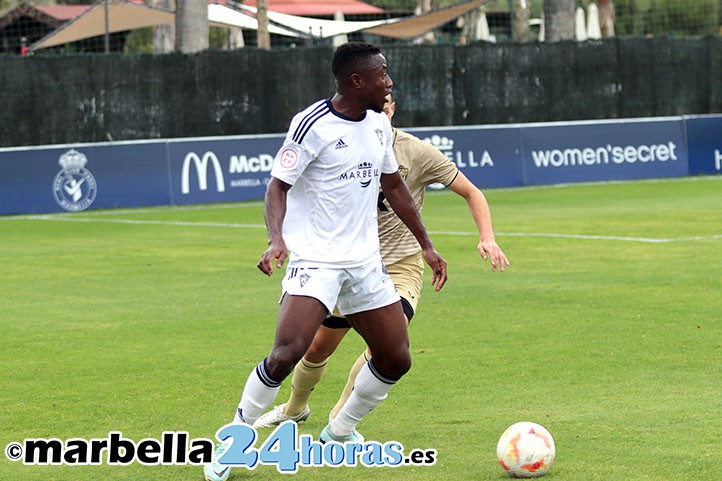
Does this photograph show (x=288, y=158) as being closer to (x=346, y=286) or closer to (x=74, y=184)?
(x=346, y=286)

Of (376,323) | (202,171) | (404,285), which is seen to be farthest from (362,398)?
(202,171)

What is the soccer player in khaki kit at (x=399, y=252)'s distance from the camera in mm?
7781

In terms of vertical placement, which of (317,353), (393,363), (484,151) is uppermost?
(484,151)

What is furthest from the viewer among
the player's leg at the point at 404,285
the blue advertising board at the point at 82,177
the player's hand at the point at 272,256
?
the blue advertising board at the point at 82,177

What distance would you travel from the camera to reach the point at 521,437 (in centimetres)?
658

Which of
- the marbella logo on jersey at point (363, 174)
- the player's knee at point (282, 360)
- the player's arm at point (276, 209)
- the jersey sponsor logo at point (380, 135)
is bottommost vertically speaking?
the player's knee at point (282, 360)

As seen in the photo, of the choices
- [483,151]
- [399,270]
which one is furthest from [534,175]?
[399,270]

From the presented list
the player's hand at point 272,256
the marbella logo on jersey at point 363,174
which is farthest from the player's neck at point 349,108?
the player's hand at point 272,256

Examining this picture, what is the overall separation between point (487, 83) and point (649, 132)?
3.83m

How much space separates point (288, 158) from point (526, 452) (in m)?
1.80

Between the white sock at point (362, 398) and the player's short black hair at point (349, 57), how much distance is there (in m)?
1.48

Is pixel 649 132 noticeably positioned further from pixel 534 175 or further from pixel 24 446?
pixel 24 446

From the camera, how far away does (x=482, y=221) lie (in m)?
7.70

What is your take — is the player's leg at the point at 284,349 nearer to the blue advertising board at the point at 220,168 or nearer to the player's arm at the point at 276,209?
the player's arm at the point at 276,209
